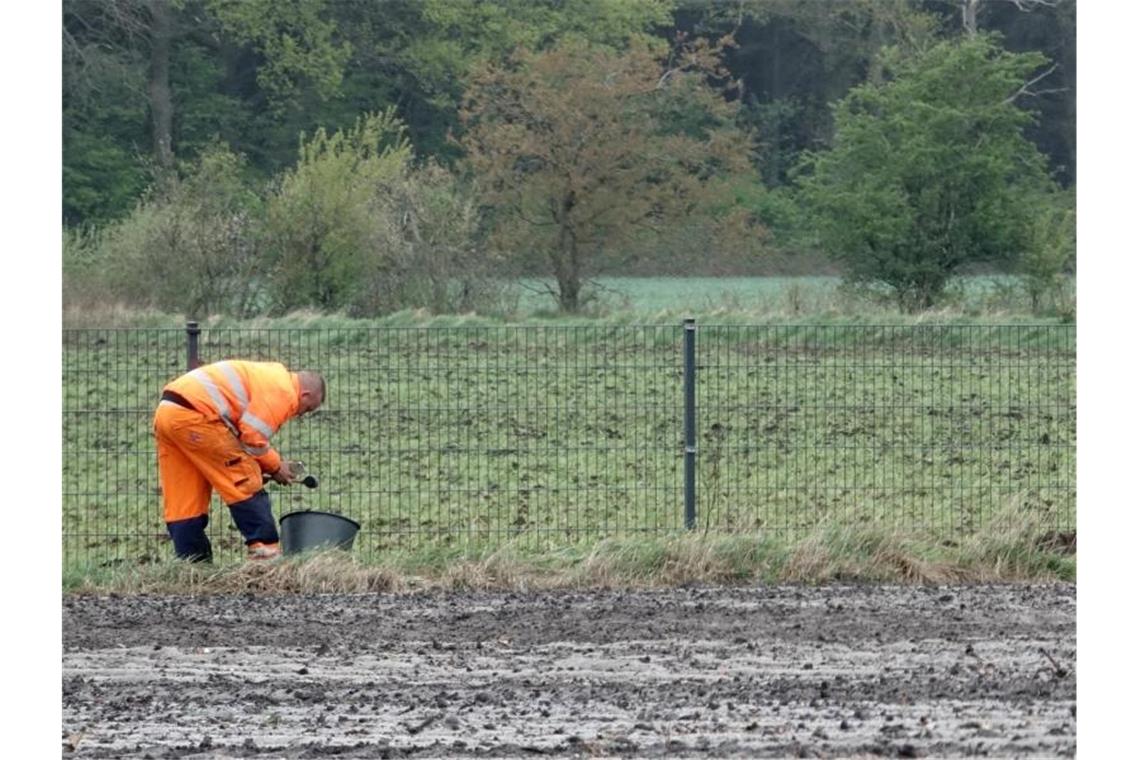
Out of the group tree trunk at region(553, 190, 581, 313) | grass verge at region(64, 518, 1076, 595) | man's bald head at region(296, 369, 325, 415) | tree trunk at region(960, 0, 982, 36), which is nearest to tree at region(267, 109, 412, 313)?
tree trunk at region(553, 190, 581, 313)

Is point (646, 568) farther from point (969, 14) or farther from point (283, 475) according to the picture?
point (969, 14)

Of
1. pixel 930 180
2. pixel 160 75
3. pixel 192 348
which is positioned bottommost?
pixel 192 348

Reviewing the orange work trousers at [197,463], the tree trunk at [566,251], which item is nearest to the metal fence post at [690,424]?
the orange work trousers at [197,463]

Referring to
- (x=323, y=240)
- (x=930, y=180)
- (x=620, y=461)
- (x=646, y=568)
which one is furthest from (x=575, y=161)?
(x=646, y=568)

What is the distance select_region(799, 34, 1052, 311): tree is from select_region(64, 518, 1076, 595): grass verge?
2287 cm

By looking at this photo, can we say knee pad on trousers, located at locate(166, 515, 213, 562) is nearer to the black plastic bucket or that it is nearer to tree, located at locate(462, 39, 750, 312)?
the black plastic bucket

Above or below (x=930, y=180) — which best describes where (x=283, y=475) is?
below

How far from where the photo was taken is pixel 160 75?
1860 inches

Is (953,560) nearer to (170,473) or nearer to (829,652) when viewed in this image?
(829,652)

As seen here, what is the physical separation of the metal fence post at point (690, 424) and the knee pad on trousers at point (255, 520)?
2593 millimetres

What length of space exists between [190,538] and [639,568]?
8.87 ft

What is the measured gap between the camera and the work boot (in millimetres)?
11250

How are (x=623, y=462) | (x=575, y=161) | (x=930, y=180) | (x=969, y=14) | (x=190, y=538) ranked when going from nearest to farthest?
(x=190, y=538), (x=623, y=462), (x=930, y=180), (x=575, y=161), (x=969, y=14)

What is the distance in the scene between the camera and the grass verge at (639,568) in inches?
429
